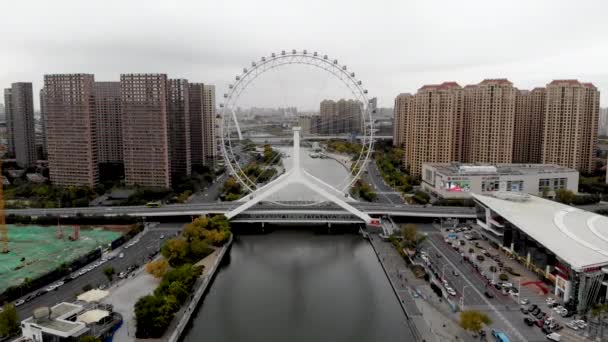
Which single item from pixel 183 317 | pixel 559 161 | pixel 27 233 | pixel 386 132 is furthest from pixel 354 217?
pixel 386 132

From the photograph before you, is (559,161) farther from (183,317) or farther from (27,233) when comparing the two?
(27,233)

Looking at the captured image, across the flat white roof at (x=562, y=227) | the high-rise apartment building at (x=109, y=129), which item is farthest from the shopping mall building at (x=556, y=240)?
the high-rise apartment building at (x=109, y=129)

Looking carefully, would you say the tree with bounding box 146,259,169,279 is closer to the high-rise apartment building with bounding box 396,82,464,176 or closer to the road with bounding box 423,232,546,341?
the road with bounding box 423,232,546,341

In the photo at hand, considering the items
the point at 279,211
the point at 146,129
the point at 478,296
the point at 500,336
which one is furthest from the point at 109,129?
the point at 500,336

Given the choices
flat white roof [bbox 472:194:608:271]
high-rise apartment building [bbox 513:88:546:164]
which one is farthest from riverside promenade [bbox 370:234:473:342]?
high-rise apartment building [bbox 513:88:546:164]

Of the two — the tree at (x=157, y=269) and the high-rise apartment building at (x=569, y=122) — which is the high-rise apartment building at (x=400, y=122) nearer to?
the high-rise apartment building at (x=569, y=122)
